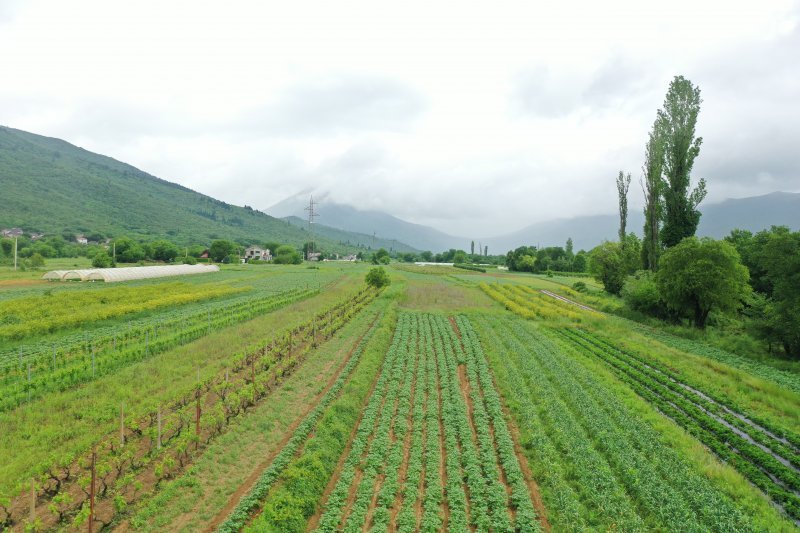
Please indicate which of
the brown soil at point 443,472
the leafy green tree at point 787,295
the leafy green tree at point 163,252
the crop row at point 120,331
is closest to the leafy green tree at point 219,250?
the leafy green tree at point 163,252

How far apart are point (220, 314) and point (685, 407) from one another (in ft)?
115

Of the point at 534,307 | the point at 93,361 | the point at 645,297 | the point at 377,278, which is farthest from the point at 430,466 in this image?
the point at 377,278

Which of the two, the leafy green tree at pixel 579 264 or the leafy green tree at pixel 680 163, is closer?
the leafy green tree at pixel 680 163

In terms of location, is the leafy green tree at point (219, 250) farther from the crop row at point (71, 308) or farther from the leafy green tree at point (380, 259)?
the crop row at point (71, 308)

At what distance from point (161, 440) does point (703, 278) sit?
126 feet

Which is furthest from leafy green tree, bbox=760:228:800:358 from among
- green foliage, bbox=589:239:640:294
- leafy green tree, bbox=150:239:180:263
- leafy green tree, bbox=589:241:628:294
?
leafy green tree, bbox=150:239:180:263

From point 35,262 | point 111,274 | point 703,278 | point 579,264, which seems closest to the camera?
point 703,278

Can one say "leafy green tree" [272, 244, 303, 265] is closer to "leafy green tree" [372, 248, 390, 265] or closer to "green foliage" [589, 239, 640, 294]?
"leafy green tree" [372, 248, 390, 265]

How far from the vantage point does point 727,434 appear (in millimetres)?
14797

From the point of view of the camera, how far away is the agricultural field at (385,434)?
10109mm

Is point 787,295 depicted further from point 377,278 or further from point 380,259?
point 380,259

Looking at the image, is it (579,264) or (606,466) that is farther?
(579,264)

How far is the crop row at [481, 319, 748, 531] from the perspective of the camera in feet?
33.0

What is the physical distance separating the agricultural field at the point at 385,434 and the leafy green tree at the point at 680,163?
66.8 ft
